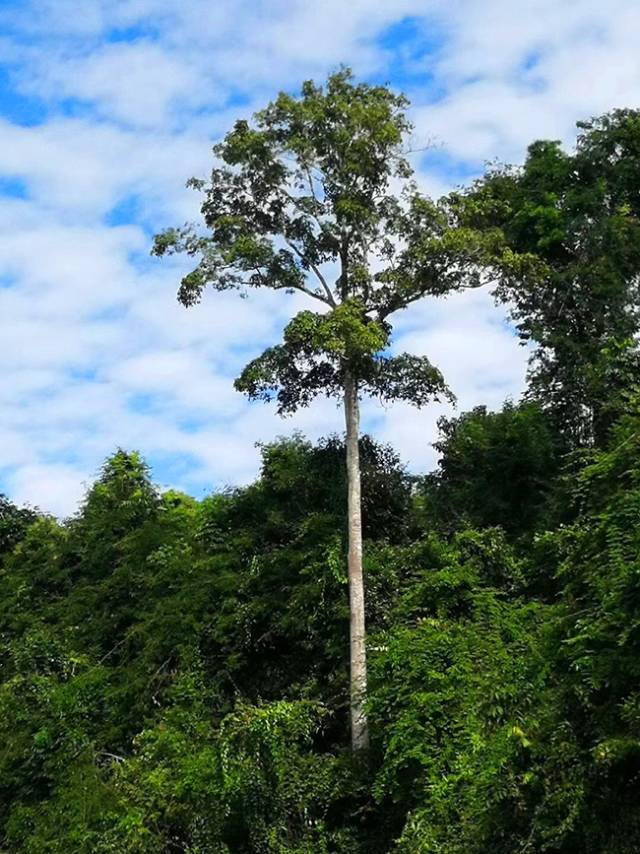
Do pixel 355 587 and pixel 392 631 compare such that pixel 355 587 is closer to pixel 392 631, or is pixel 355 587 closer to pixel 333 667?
pixel 392 631

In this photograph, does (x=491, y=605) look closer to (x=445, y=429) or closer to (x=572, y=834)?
(x=572, y=834)

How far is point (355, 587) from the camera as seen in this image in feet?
46.3

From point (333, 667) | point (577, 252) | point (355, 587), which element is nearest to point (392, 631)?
point (355, 587)

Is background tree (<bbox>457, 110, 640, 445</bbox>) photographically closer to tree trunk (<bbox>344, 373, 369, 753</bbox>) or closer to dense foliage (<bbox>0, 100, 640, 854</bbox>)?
dense foliage (<bbox>0, 100, 640, 854</bbox>)

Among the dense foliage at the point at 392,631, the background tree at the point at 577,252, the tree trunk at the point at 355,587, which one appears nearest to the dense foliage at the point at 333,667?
the dense foliage at the point at 392,631

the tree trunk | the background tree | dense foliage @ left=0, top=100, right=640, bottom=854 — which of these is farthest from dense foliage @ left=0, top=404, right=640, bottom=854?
the background tree

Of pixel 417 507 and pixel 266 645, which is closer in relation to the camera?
pixel 266 645

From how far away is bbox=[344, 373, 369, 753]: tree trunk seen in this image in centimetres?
1340

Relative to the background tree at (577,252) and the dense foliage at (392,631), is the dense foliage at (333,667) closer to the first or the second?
the dense foliage at (392,631)

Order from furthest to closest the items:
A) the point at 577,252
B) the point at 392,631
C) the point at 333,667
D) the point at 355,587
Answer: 1. the point at 577,252
2. the point at 333,667
3. the point at 355,587
4. the point at 392,631

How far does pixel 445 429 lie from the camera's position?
1955cm

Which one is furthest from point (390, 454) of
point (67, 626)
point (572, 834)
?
point (572, 834)

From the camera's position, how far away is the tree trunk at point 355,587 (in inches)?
527

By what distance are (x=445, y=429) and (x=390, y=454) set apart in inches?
94.5
